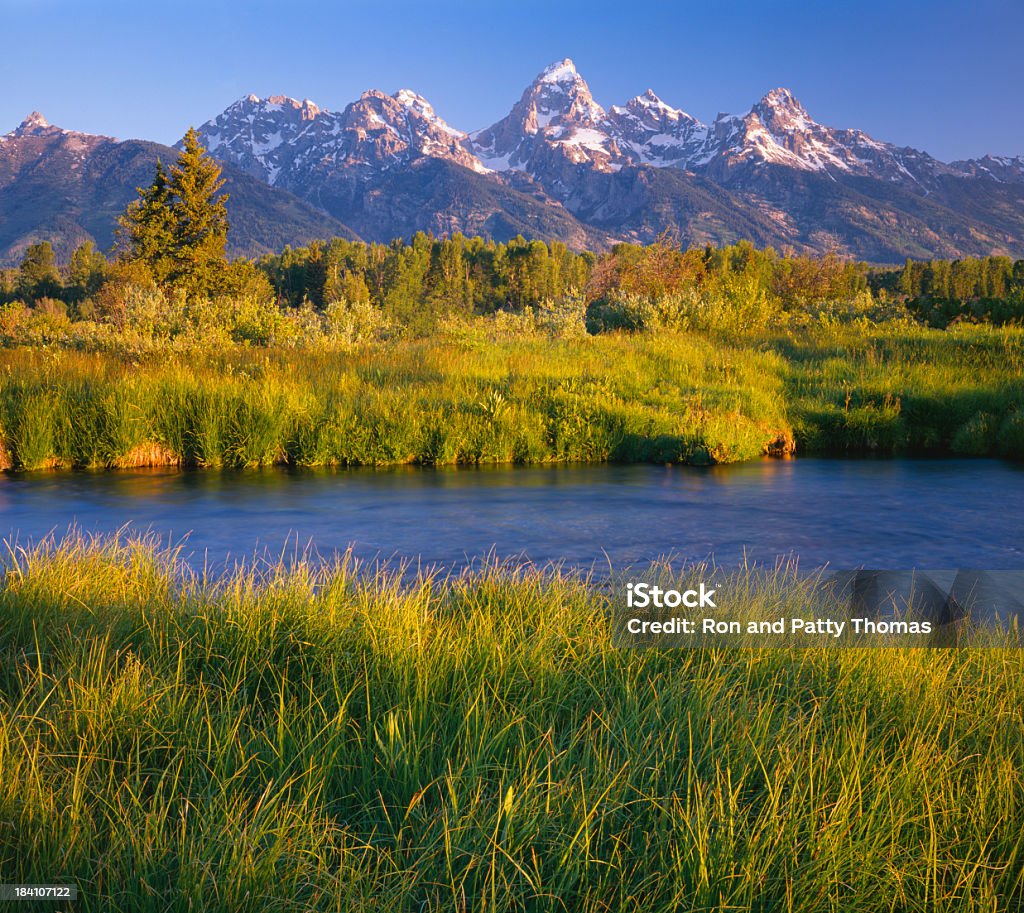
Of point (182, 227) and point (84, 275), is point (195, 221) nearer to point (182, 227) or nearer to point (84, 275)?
point (182, 227)

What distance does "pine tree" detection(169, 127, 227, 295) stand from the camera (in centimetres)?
5700

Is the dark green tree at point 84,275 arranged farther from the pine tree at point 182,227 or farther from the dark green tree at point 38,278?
Answer: the pine tree at point 182,227

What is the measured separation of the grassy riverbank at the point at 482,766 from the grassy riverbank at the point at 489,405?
353 inches

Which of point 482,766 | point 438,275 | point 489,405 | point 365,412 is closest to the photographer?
point 482,766

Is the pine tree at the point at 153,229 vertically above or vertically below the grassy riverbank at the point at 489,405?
above

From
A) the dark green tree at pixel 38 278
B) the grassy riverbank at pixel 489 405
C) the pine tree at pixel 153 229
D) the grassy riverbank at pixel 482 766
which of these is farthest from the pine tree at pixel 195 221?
the grassy riverbank at pixel 482 766

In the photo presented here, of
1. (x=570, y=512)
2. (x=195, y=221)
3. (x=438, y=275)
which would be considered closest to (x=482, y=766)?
(x=570, y=512)

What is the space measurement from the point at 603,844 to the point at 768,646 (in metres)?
1.96

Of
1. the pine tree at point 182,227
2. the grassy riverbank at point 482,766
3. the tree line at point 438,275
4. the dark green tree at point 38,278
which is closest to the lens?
the grassy riverbank at point 482,766

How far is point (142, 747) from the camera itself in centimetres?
321

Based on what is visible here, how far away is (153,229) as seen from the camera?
185 ft

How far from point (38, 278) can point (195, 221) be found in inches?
1868

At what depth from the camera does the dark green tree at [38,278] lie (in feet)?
294

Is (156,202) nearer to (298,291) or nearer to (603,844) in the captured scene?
(298,291)
